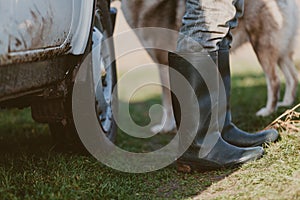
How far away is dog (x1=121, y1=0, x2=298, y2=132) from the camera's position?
3604 mm

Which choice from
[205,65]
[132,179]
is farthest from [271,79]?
[132,179]

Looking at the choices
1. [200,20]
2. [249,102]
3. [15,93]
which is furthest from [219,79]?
[249,102]

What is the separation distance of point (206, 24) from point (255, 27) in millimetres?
1679

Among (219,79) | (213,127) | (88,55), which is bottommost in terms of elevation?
(213,127)

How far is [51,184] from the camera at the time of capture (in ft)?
6.55

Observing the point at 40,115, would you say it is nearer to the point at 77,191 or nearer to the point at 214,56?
the point at 77,191

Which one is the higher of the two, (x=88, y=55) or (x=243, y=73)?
(x=88, y=55)

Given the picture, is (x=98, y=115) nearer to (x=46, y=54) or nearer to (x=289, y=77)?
(x=46, y=54)

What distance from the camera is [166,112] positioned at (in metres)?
3.90

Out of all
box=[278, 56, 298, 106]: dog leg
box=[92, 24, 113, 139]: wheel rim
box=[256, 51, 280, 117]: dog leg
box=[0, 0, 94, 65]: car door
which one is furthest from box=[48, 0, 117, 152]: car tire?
box=[278, 56, 298, 106]: dog leg

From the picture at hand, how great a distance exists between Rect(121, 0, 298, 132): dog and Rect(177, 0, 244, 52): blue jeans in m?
1.24

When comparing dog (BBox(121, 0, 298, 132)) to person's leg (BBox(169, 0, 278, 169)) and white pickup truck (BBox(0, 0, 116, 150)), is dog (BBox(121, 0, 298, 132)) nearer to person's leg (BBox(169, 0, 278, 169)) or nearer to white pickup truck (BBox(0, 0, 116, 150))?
white pickup truck (BBox(0, 0, 116, 150))

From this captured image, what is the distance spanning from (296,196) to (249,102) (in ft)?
8.84

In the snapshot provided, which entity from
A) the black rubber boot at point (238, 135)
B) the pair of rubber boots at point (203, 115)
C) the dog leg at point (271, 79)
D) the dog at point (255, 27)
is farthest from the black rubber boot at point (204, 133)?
the dog leg at point (271, 79)
